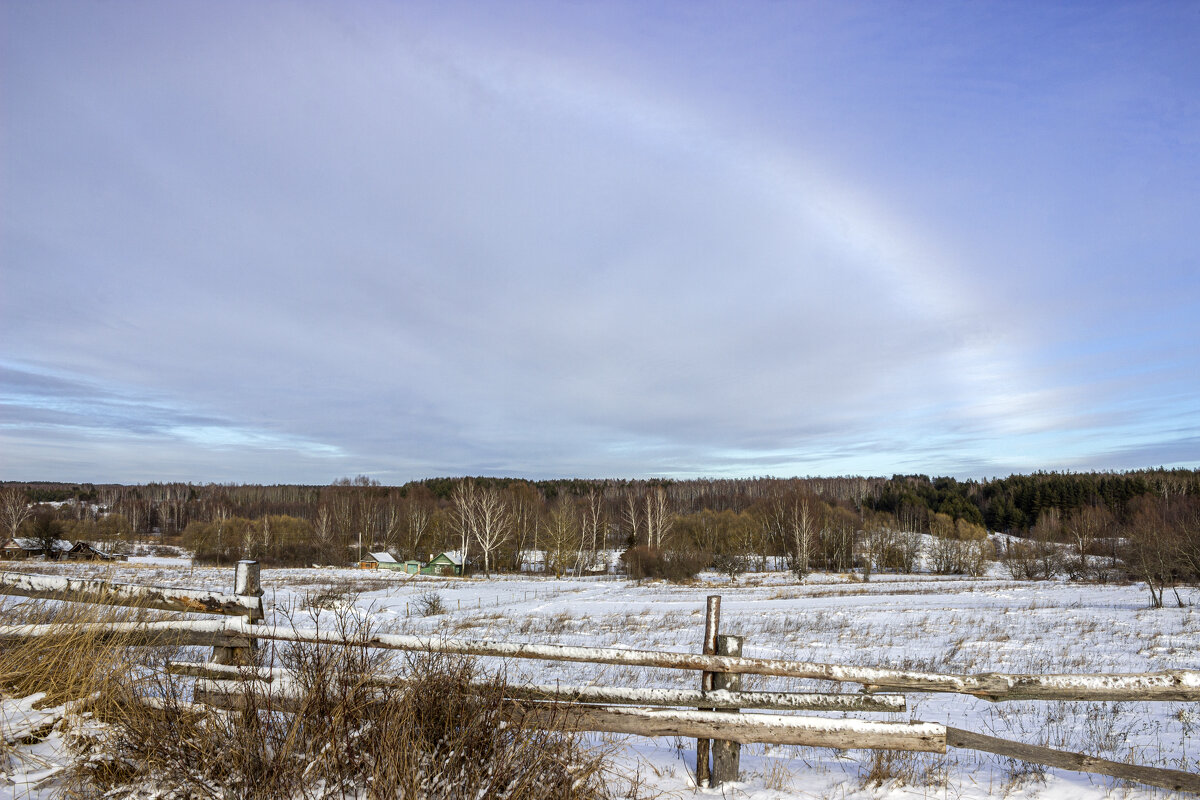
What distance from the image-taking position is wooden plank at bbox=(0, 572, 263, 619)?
5.96 m

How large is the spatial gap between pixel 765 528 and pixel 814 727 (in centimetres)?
6469

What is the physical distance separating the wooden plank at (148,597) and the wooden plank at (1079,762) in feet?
20.1

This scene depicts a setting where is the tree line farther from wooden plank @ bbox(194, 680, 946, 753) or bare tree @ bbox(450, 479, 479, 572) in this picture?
wooden plank @ bbox(194, 680, 946, 753)

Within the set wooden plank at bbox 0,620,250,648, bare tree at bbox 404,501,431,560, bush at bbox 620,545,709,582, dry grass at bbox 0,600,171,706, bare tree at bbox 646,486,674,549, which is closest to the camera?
dry grass at bbox 0,600,171,706

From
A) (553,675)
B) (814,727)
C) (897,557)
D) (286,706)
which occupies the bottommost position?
(897,557)

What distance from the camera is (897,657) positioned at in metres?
12.6

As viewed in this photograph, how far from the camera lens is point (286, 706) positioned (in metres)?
3.54

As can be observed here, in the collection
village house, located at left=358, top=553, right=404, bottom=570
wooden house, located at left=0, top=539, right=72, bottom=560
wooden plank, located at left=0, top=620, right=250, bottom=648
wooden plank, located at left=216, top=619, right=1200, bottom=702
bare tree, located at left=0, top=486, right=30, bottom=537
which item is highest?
wooden plank, located at left=216, top=619, right=1200, bottom=702

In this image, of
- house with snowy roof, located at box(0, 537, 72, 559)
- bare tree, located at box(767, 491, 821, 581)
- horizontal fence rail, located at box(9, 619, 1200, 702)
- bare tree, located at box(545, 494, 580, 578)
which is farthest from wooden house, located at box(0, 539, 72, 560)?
bare tree, located at box(767, 491, 821, 581)

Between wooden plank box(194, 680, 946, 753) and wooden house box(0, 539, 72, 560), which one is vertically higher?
wooden plank box(194, 680, 946, 753)

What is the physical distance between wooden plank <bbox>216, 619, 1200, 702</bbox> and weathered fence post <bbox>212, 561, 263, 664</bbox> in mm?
569

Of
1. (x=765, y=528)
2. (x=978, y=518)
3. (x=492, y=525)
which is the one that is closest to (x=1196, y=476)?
(x=978, y=518)

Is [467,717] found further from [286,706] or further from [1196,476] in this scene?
[1196,476]

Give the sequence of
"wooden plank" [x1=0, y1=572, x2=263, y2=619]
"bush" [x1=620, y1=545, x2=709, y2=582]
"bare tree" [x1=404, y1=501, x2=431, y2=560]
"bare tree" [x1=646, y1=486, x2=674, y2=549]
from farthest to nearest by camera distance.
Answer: "bare tree" [x1=404, y1=501, x2=431, y2=560] < "bare tree" [x1=646, y1=486, x2=674, y2=549] < "bush" [x1=620, y1=545, x2=709, y2=582] < "wooden plank" [x1=0, y1=572, x2=263, y2=619]
